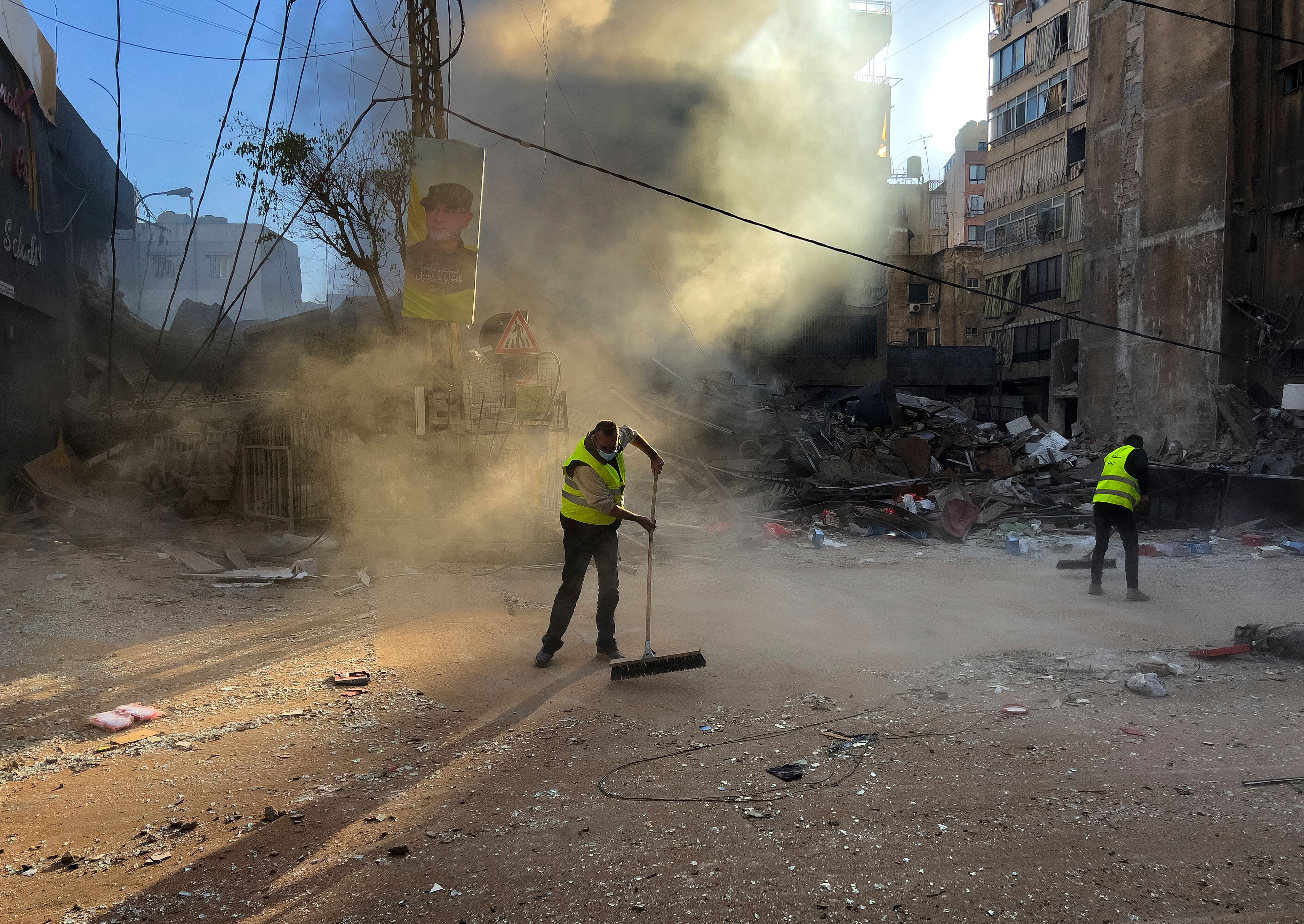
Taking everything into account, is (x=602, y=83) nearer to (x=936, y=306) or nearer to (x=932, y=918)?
(x=936, y=306)

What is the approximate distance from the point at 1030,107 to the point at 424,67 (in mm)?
29450

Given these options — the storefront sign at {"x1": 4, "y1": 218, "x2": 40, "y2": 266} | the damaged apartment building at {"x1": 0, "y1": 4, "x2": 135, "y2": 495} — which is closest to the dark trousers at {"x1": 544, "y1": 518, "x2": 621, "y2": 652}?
the damaged apartment building at {"x1": 0, "y1": 4, "x2": 135, "y2": 495}

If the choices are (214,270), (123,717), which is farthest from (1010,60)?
(214,270)

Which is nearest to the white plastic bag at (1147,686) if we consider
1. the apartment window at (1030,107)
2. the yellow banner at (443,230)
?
the yellow banner at (443,230)

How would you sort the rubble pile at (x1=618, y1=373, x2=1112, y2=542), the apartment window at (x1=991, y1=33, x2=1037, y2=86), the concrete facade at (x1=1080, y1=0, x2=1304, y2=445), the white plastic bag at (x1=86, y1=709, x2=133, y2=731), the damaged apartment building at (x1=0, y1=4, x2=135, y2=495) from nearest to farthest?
the white plastic bag at (x1=86, y1=709, x2=133, y2=731)
the rubble pile at (x1=618, y1=373, x2=1112, y2=542)
the damaged apartment building at (x1=0, y1=4, x2=135, y2=495)
the concrete facade at (x1=1080, y1=0, x2=1304, y2=445)
the apartment window at (x1=991, y1=33, x2=1037, y2=86)

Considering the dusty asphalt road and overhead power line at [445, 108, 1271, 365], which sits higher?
overhead power line at [445, 108, 1271, 365]

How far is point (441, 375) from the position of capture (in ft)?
32.0

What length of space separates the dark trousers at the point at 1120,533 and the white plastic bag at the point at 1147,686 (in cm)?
286

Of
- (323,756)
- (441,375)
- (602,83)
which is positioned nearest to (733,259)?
(602,83)

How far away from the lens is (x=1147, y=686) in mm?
4465

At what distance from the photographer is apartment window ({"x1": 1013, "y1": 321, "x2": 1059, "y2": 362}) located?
2842 centimetres

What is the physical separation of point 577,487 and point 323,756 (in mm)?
2101

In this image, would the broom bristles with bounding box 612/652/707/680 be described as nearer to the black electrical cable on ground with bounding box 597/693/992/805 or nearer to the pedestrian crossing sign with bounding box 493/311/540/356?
the black electrical cable on ground with bounding box 597/693/992/805

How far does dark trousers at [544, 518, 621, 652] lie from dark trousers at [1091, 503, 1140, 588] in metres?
4.64
